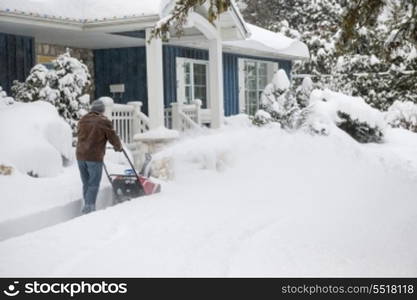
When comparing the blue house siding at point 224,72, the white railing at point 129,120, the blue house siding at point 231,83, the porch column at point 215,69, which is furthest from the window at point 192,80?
the white railing at point 129,120

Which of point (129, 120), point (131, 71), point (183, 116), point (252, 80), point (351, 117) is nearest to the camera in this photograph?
point (129, 120)

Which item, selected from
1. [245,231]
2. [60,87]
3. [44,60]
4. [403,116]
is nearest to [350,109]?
[403,116]

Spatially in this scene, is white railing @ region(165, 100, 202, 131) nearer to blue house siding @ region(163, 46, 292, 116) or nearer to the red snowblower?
blue house siding @ region(163, 46, 292, 116)

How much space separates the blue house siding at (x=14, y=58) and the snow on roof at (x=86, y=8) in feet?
6.22

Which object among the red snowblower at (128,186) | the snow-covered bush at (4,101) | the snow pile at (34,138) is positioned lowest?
the red snowblower at (128,186)

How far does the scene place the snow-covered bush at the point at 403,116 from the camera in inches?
831

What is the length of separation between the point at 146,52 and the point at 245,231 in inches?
275

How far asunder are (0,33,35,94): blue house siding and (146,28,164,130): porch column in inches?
133

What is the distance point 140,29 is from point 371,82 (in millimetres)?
14901

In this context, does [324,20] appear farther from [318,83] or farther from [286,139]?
[286,139]

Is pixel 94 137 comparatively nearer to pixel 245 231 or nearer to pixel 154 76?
pixel 245 231

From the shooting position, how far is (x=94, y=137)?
847 cm

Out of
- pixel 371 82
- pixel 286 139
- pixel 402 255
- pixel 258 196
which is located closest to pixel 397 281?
pixel 402 255

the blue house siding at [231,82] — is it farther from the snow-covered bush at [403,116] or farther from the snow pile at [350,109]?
the snow-covered bush at [403,116]
